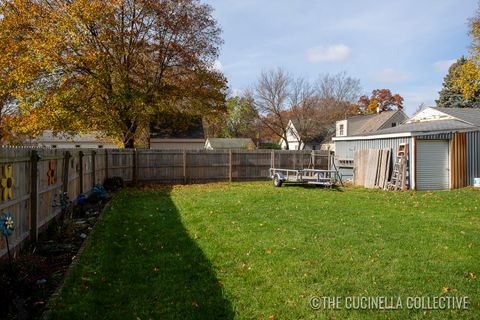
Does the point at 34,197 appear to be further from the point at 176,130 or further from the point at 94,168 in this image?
the point at 176,130

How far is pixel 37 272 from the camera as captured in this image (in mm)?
4594

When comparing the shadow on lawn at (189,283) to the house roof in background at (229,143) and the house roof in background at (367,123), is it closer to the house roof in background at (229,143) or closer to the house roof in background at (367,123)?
the house roof in background at (367,123)

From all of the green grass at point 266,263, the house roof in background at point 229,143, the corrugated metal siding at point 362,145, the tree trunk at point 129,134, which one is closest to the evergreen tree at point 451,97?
the house roof in background at point 229,143

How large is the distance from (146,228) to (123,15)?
52.1 ft

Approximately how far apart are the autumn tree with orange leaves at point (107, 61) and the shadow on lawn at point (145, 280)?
42.0ft

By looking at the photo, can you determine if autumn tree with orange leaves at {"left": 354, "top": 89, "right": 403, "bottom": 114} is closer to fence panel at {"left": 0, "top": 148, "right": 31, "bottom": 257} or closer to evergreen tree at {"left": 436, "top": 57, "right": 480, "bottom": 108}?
evergreen tree at {"left": 436, "top": 57, "right": 480, "bottom": 108}

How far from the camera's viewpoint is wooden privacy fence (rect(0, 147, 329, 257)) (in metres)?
5.66

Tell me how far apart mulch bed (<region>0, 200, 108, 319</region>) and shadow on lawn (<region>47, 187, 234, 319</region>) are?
0.70 ft

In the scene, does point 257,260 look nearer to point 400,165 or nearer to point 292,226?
point 292,226

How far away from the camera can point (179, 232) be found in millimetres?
7621

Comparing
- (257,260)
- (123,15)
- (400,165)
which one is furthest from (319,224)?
(123,15)

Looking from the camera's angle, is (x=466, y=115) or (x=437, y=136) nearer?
(x=437, y=136)

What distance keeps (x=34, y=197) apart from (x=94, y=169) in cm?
703

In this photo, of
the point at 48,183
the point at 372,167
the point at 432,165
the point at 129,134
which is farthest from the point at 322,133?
the point at 48,183
